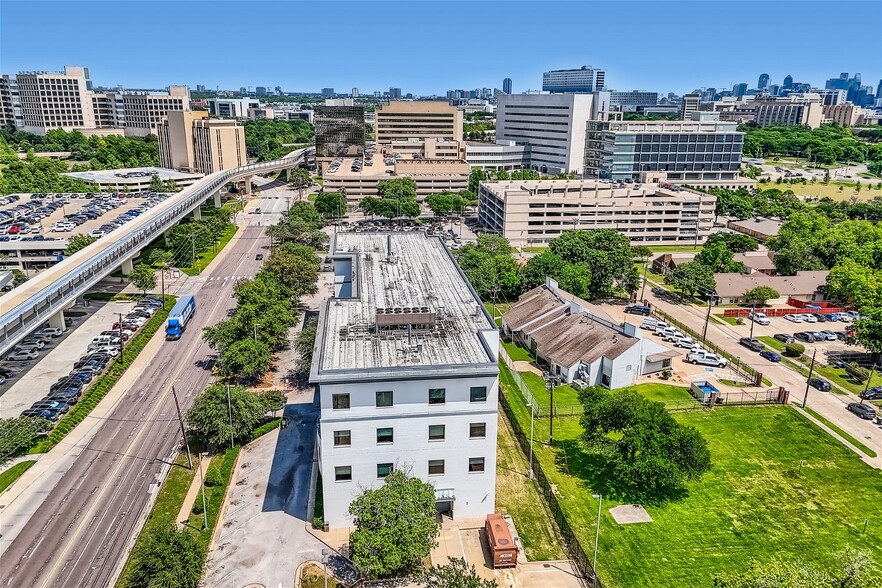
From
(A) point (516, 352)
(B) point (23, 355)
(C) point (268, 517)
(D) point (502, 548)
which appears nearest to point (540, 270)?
(A) point (516, 352)

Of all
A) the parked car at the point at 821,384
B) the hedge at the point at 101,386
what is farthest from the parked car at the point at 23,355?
the parked car at the point at 821,384

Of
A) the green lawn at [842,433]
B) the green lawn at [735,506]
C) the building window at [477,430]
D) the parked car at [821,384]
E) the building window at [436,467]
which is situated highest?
the building window at [477,430]

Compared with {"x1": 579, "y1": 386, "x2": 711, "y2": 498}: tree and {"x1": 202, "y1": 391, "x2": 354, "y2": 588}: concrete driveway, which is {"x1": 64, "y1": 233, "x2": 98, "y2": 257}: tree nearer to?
{"x1": 202, "y1": 391, "x2": 354, "y2": 588}: concrete driveway

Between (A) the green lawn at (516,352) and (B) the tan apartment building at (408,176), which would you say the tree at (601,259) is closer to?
Answer: (A) the green lawn at (516,352)

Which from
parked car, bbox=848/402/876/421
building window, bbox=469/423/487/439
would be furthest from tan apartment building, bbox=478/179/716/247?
building window, bbox=469/423/487/439

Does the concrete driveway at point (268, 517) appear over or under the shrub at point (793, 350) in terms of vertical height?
under

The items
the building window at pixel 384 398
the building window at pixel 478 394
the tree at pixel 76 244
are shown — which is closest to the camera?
the building window at pixel 384 398

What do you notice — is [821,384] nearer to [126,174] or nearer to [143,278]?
[143,278]
